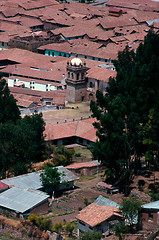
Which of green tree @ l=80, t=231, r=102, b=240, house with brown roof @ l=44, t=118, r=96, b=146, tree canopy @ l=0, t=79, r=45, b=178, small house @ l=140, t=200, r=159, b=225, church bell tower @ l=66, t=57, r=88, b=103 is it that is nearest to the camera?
green tree @ l=80, t=231, r=102, b=240

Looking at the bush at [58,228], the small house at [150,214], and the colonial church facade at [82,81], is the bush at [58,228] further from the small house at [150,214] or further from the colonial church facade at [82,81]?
the colonial church facade at [82,81]

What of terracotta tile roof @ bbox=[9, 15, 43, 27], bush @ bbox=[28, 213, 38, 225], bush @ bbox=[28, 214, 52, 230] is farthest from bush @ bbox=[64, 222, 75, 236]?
terracotta tile roof @ bbox=[9, 15, 43, 27]

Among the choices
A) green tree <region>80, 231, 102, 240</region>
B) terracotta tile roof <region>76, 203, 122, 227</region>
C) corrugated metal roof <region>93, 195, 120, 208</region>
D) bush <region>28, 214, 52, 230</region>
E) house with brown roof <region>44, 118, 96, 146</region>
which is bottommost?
green tree <region>80, 231, 102, 240</region>

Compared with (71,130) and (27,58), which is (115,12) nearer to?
(27,58)

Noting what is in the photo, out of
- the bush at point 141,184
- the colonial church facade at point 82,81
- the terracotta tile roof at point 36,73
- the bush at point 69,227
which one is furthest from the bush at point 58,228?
the terracotta tile roof at point 36,73

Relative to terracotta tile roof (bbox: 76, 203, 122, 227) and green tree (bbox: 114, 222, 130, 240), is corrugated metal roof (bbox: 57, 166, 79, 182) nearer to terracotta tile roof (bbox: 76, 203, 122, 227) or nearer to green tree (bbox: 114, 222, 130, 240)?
terracotta tile roof (bbox: 76, 203, 122, 227)

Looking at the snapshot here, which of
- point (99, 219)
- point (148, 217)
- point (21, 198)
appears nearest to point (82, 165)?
point (21, 198)

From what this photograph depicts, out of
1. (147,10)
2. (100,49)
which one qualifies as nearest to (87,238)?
(100,49)
